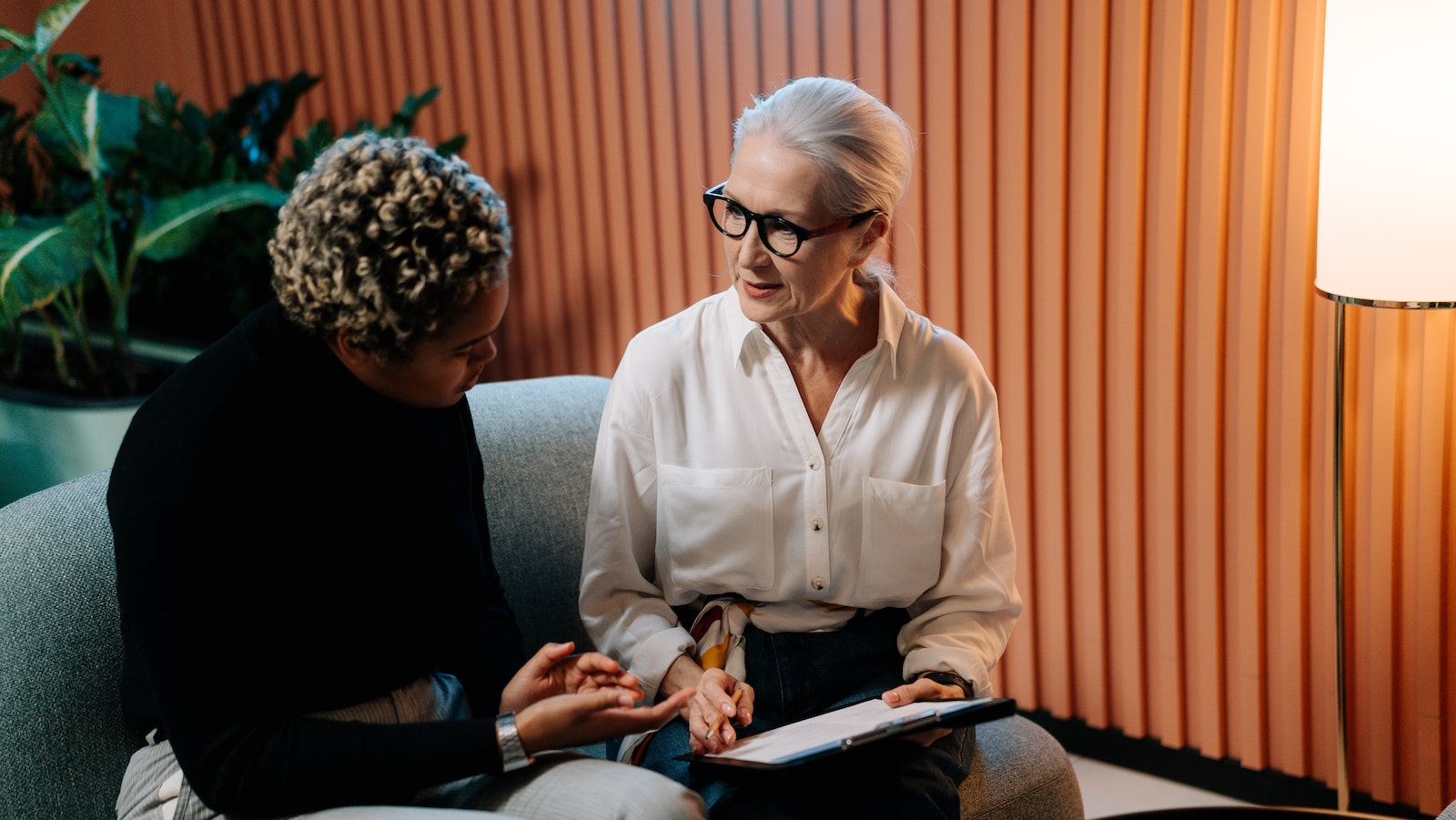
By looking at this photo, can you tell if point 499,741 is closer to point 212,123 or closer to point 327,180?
point 327,180

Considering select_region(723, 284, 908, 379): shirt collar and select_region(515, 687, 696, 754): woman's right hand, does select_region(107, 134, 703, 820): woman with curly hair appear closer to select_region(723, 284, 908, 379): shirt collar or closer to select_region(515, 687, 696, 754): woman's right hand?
select_region(515, 687, 696, 754): woman's right hand

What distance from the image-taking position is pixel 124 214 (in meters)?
3.13

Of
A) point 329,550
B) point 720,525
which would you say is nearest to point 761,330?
point 720,525

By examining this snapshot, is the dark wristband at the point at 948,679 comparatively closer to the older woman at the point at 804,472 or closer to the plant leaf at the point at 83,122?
the older woman at the point at 804,472

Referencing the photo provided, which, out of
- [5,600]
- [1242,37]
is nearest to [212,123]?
[5,600]

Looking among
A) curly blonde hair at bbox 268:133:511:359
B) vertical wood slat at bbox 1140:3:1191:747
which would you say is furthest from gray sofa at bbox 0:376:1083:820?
vertical wood slat at bbox 1140:3:1191:747

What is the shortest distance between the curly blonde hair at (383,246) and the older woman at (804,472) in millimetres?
515

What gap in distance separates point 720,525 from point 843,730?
43cm

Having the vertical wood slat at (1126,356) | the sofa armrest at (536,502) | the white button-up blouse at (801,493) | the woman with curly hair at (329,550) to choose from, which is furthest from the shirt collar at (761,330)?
the vertical wood slat at (1126,356)

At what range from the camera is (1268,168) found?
2.18 metres

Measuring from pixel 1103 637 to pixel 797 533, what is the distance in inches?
43.5

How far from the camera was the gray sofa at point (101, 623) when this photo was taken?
151cm

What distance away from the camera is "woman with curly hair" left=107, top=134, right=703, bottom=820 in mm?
1298

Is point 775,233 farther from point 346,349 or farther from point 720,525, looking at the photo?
point 346,349
